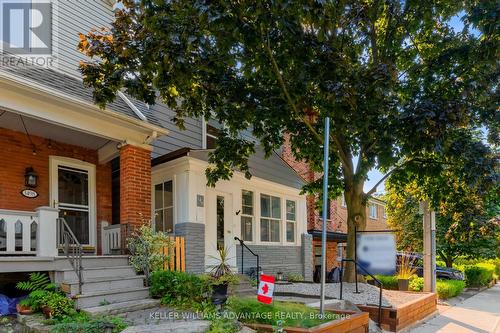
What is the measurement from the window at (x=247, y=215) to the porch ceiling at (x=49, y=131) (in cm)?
451

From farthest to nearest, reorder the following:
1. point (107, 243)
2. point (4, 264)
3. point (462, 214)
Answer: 1. point (462, 214)
2. point (107, 243)
3. point (4, 264)

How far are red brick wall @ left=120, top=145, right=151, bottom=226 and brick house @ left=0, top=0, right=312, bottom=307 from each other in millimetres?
22

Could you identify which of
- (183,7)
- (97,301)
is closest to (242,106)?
(183,7)

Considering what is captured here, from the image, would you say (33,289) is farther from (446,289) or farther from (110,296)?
(446,289)

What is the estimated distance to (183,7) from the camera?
23.5 feet

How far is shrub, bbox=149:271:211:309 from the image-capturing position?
7133mm

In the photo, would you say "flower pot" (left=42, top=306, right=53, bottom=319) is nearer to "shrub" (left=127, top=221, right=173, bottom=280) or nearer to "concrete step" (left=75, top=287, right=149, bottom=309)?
"concrete step" (left=75, top=287, right=149, bottom=309)

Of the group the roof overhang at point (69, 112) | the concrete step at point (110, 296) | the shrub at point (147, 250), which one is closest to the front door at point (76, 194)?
the roof overhang at point (69, 112)

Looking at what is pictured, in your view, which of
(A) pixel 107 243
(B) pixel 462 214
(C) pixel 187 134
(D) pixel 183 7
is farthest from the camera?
(B) pixel 462 214

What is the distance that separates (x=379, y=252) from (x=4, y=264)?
6469 mm

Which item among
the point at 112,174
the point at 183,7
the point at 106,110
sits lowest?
the point at 112,174

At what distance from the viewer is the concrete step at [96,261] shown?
7.23m

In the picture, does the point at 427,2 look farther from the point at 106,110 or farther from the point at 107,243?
the point at 107,243

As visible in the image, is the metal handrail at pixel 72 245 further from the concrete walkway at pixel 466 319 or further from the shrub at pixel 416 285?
the shrub at pixel 416 285
